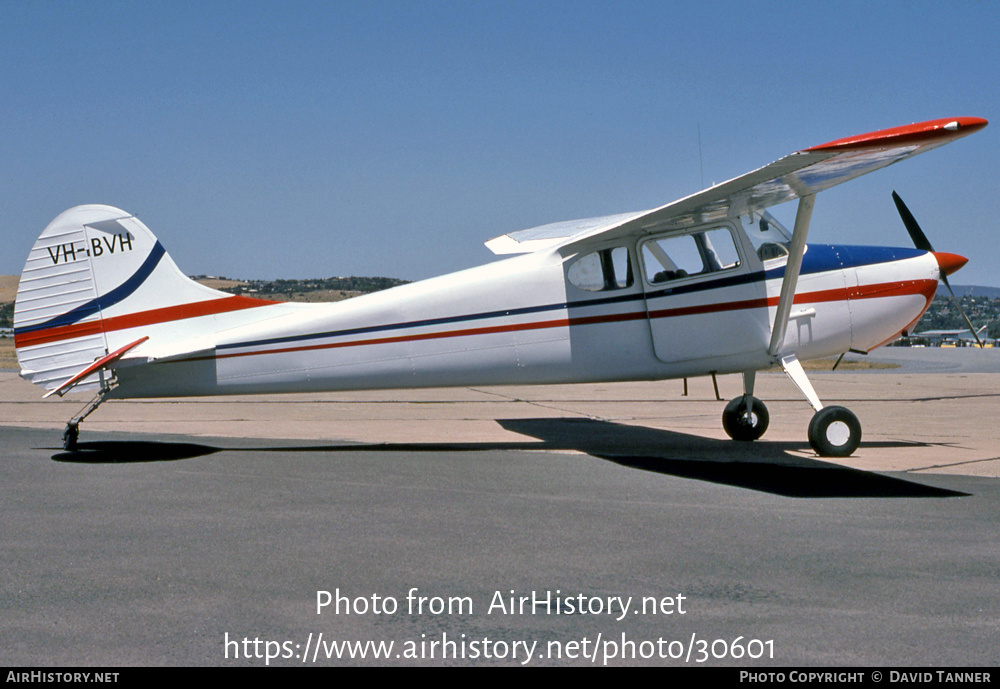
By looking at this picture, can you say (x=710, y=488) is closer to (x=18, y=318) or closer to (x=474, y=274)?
(x=474, y=274)

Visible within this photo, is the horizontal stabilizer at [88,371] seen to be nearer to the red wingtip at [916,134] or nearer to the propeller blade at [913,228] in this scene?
the red wingtip at [916,134]

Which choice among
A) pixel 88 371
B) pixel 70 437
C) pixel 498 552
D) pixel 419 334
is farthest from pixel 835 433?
pixel 70 437

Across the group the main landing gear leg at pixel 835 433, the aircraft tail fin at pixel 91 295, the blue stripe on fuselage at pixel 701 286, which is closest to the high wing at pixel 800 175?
the blue stripe on fuselage at pixel 701 286

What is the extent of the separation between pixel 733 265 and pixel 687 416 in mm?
4988

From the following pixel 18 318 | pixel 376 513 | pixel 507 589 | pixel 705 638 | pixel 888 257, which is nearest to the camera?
pixel 705 638

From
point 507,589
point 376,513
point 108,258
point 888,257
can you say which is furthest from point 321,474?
point 888,257

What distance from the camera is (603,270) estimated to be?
10133 millimetres

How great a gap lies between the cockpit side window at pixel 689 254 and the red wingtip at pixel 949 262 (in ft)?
8.81

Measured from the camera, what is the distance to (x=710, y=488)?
7.77m

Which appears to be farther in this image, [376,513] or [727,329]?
[727,329]

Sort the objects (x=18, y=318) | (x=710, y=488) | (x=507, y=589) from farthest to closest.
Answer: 1. (x=18, y=318)
2. (x=710, y=488)
3. (x=507, y=589)

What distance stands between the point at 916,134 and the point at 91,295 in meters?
8.24

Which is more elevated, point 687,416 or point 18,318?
point 18,318

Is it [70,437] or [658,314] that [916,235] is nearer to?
[658,314]
